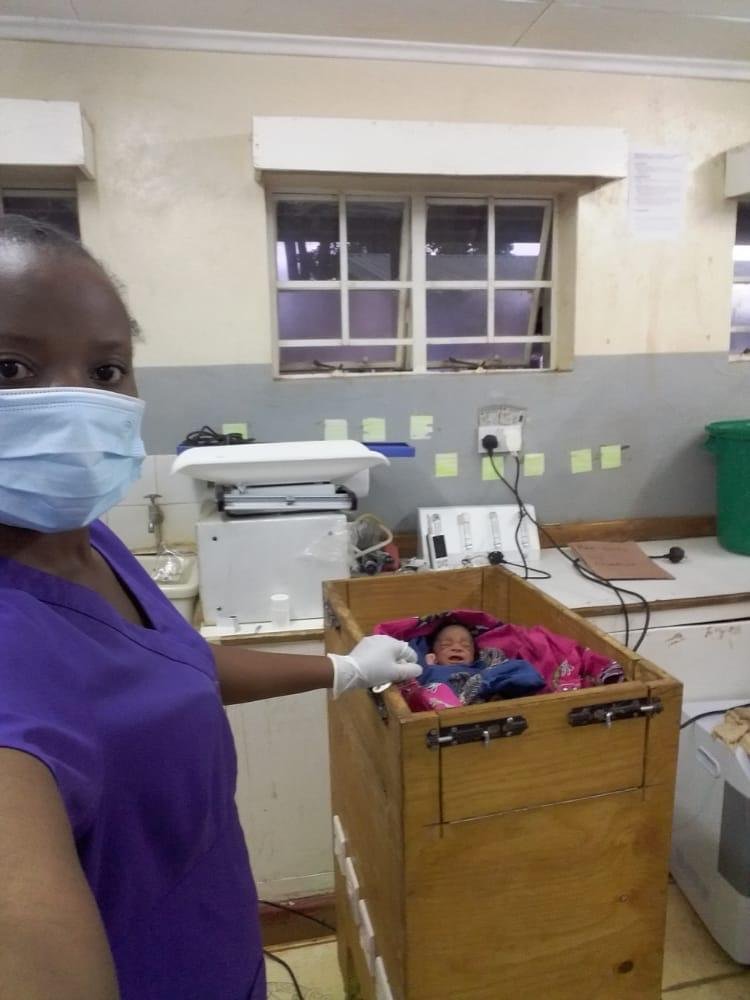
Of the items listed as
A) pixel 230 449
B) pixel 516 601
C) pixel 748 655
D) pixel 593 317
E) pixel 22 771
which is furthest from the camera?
pixel 593 317

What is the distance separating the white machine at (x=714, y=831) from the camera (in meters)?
1.65

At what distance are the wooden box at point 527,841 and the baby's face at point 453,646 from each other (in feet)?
1.00

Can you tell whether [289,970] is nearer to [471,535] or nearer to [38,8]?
[471,535]

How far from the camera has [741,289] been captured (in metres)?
2.70

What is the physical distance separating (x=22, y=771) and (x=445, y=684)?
0.82m

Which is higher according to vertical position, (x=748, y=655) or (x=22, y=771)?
(x=22, y=771)

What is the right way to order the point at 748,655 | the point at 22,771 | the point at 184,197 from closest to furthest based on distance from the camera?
the point at 22,771
the point at 748,655
the point at 184,197

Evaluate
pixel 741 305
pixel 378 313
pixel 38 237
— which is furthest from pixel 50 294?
pixel 741 305

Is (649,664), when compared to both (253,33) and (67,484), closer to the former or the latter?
(67,484)

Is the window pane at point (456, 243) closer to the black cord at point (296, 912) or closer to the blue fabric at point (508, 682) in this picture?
the blue fabric at point (508, 682)

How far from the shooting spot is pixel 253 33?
209 centimetres

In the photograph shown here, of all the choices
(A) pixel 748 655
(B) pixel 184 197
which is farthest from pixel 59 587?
(A) pixel 748 655

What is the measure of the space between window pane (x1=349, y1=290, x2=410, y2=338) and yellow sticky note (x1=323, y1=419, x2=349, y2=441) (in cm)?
41

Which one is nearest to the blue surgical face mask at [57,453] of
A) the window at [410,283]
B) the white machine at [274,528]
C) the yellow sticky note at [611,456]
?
the white machine at [274,528]
